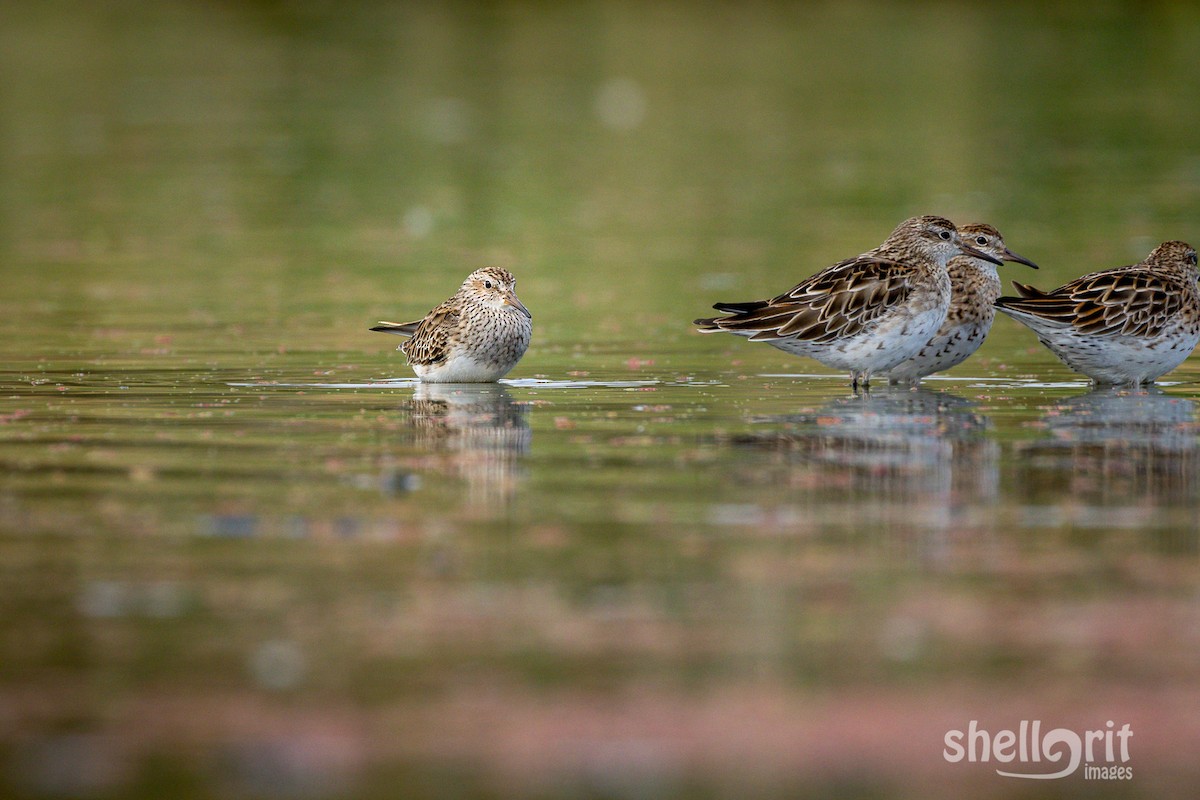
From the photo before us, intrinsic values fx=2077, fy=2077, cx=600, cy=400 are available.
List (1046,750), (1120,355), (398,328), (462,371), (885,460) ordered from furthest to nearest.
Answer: (398,328)
(462,371)
(1120,355)
(885,460)
(1046,750)

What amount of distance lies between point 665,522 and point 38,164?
25678mm

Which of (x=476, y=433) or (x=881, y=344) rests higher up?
(x=881, y=344)

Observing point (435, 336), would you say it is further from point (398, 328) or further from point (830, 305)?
point (830, 305)

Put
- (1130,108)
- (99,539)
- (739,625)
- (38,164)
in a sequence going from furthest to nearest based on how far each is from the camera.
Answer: (1130,108)
(38,164)
(99,539)
(739,625)

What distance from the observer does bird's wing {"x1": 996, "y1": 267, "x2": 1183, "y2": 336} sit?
13570 mm

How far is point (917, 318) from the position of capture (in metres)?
13.6

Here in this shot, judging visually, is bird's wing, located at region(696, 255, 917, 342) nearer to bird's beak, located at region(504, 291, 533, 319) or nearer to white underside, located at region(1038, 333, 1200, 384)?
white underside, located at region(1038, 333, 1200, 384)

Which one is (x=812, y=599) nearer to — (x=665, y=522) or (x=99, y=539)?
(x=665, y=522)

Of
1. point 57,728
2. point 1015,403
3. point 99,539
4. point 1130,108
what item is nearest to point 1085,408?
point 1015,403

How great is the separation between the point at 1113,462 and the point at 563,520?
313cm

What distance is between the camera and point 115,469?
10.6m

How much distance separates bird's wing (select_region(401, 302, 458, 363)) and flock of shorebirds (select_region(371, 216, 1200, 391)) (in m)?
0.01

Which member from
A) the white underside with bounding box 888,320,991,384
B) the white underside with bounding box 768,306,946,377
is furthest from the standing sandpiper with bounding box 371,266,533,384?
the white underside with bounding box 888,320,991,384

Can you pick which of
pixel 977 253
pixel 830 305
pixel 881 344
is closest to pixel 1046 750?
pixel 881 344
